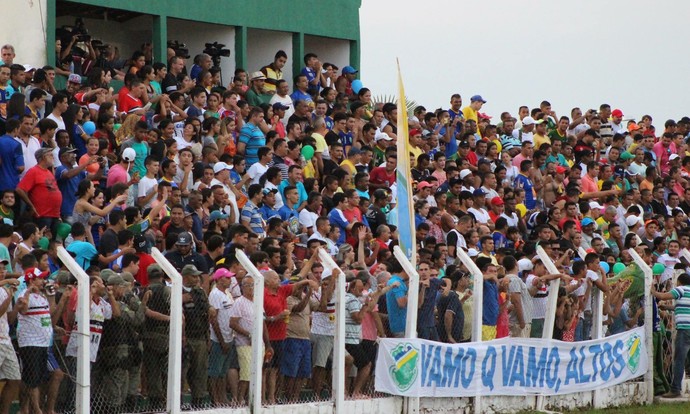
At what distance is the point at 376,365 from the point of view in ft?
51.9

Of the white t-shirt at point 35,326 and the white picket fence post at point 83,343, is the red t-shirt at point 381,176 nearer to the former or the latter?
the white picket fence post at point 83,343

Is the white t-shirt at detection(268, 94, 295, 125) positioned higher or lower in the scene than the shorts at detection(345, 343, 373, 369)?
higher

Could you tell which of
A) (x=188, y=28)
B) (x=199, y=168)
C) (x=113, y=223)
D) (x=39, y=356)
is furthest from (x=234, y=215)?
(x=188, y=28)

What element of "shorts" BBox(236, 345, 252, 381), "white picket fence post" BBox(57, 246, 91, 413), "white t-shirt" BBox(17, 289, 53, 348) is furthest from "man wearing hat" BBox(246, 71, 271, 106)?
"white t-shirt" BBox(17, 289, 53, 348)

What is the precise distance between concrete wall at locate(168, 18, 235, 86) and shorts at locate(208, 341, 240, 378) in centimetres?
1199

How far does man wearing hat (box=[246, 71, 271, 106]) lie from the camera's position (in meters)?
22.8

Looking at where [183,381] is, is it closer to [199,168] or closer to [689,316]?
[199,168]

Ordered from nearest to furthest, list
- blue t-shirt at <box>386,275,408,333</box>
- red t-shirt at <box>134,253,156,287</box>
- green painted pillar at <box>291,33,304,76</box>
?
red t-shirt at <box>134,253,156,287</box>, blue t-shirt at <box>386,275,408,333</box>, green painted pillar at <box>291,33,304,76</box>

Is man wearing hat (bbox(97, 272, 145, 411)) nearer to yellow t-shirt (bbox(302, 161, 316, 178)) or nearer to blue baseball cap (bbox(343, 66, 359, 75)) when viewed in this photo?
yellow t-shirt (bbox(302, 161, 316, 178))

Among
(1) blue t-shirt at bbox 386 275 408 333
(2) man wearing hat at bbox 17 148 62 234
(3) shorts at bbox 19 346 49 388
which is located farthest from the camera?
(1) blue t-shirt at bbox 386 275 408 333

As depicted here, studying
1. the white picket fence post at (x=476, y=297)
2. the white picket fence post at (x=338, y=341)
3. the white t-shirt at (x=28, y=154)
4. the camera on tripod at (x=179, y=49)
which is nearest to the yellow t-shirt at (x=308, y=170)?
the camera on tripod at (x=179, y=49)

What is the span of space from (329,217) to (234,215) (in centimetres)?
160

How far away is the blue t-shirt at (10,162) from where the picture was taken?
1622 centimetres

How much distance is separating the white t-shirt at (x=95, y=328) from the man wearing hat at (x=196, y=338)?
3.39 ft
